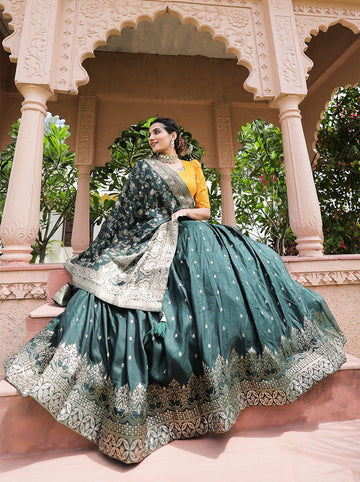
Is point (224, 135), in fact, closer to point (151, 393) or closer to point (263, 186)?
point (263, 186)

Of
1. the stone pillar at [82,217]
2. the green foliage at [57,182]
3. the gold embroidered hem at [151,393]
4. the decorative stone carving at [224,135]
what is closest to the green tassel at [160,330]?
the gold embroidered hem at [151,393]

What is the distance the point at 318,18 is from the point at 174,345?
3772mm

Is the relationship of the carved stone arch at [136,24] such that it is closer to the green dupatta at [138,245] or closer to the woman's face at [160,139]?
the woman's face at [160,139]

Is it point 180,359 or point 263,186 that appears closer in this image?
point 180,359

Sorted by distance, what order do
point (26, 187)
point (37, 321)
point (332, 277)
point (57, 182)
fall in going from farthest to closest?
point (57, 182), point (332, 277), point (26, 187), point (37, 321)

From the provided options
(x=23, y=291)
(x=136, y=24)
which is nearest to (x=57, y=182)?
(x=136, y=24)

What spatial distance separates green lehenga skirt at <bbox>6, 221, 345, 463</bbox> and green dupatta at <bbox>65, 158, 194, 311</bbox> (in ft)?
0.21

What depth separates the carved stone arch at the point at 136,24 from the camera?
8.93ft

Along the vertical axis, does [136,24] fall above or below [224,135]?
below

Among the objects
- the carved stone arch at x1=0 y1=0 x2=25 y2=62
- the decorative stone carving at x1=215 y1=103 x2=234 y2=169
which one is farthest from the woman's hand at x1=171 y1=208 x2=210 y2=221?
the decorative stone carving at x1=215 y1=103 x2=234 y2=169

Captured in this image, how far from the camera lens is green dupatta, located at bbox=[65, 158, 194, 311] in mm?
1384

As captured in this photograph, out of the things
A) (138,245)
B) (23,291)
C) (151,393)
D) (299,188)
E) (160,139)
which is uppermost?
(160,139)

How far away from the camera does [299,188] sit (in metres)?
2.75

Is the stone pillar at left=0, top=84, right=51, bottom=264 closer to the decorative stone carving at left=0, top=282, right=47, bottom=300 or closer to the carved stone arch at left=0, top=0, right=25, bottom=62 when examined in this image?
the decorative stone carving at left=0, top=282, right=47, bottom=300
